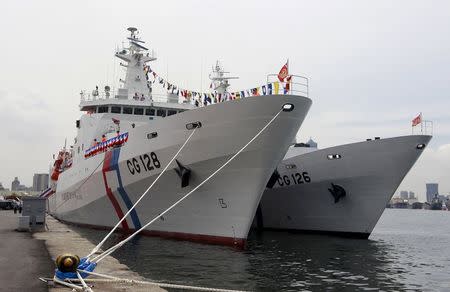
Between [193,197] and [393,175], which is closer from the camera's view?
[193,197]

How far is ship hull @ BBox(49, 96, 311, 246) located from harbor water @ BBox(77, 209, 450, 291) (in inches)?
27.7

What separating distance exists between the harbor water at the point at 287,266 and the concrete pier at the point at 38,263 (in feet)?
4.34

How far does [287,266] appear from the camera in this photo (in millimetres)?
12070

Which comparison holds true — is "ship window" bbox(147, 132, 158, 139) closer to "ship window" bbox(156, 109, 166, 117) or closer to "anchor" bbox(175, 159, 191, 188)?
"anchor" bbox(175, 159, 191, 188)

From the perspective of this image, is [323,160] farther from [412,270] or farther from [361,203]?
[412,270]

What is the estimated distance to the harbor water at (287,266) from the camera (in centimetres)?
980

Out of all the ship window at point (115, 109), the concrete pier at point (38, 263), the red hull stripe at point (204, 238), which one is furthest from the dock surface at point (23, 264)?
the ship window at point (115, 109)

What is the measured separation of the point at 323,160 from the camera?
19.8 meters

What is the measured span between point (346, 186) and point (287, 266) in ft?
27.8

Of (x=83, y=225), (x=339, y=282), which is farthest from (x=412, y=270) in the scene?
(x=83, y=225)

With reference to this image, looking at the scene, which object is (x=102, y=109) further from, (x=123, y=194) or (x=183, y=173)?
(x=183, y=173)

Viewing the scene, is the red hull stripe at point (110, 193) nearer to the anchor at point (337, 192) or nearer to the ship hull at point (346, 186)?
the ship hull at point (346, 186)

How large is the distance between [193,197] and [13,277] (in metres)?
7.44

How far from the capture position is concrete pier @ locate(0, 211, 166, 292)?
689 centimetres
